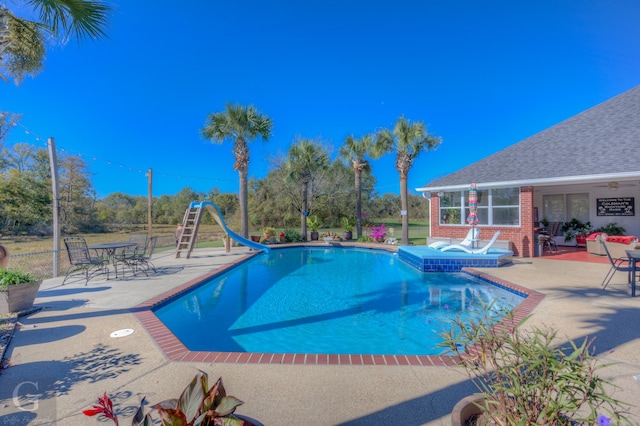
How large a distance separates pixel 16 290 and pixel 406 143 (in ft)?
50.1

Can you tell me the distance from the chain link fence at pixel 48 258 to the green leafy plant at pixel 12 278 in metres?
1.28

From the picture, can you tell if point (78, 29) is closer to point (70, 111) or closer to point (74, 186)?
point (70, 111)

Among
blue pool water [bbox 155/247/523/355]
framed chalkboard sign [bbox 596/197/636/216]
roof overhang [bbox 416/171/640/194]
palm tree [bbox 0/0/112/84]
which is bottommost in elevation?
blue pool water [bbox 155/247/523/355]

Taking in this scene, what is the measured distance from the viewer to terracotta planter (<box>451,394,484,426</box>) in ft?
6.08

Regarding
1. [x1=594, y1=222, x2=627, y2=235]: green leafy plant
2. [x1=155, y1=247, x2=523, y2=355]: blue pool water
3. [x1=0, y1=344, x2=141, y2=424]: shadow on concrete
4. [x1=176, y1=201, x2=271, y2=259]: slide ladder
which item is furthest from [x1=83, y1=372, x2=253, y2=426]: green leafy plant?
[x1=594, y1=222, x2=627, y2=235]: green leafy plant

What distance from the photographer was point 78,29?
432cm

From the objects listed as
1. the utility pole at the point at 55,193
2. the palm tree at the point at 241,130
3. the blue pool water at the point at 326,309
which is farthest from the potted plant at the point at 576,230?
the utility pole at the point at 55,193

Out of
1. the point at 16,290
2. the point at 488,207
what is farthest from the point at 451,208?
the point at 16,290

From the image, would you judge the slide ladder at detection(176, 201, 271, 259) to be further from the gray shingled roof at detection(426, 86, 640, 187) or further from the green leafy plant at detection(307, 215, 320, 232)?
the gray shingled roof at detection(426, 86, 640, 187)

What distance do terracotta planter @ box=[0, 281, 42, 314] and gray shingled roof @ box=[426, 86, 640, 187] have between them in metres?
14.0

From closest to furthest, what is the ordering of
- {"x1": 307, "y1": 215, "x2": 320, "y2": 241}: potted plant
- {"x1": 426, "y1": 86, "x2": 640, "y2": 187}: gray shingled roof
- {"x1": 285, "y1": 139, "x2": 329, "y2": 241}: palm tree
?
{"x1": 426, "y1": 86, "x2": 640, "y2": 187}: gray shingled roof, {"x1": 285, "y1": 139, "x2": 329, "y2": 241}: palm tree, {"x1": 307, "y1": 215, "x2": 320, "y2": 241}: potted plant

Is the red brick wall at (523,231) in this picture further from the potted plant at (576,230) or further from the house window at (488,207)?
the potted plant at (576,230)

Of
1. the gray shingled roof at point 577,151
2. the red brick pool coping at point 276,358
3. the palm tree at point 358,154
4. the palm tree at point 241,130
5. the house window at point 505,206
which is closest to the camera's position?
the red brick pool coping at point 276,358

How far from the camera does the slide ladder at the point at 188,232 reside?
11992 millimetres
